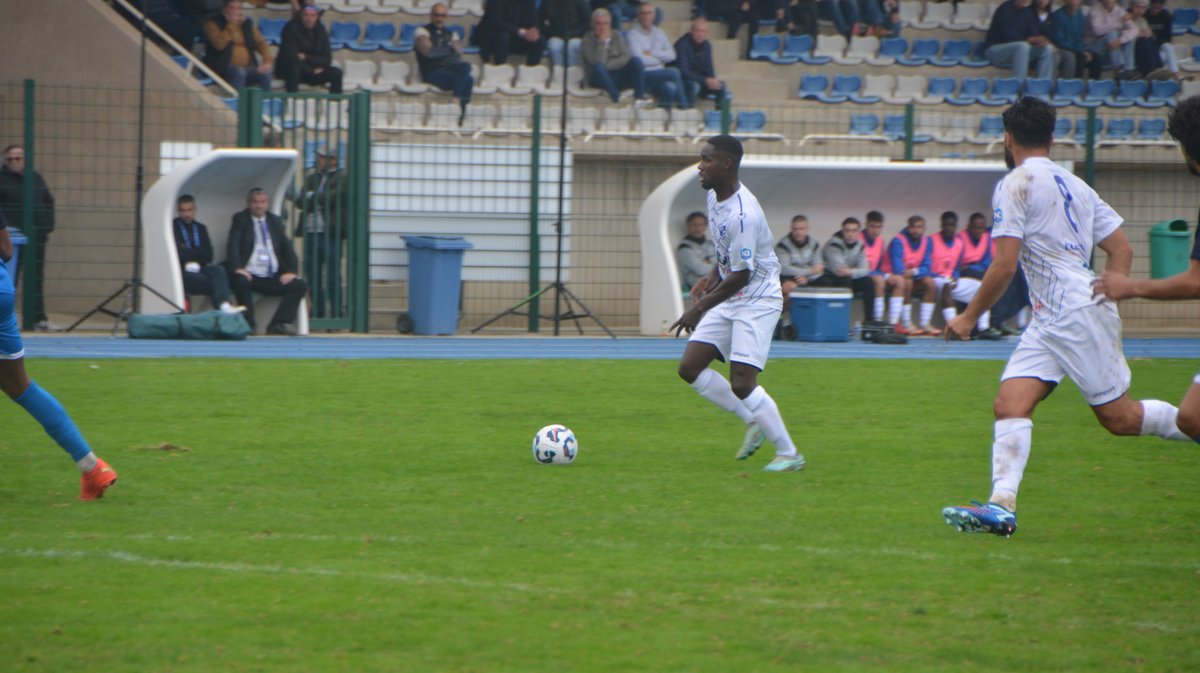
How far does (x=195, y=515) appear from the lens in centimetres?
665

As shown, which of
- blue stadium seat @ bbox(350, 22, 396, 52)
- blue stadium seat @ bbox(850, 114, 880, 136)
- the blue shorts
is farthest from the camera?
blue stadium seat @ bbox(350, 22, 396, 52)

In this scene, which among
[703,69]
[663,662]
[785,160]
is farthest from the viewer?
[703,69]

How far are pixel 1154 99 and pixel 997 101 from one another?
2.87 metres

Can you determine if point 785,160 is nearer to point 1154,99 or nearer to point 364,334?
point 364,334

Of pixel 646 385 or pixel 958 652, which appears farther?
pixel 646 385

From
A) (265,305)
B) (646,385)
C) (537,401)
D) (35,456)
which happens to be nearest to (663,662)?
(35,456)

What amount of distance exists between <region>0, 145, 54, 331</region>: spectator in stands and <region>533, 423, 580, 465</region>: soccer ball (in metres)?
10.3

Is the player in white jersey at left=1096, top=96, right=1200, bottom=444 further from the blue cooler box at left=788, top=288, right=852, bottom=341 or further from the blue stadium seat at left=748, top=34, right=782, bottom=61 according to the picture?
the blue stadium seat at left=748, top=34, right=782, bottom=61

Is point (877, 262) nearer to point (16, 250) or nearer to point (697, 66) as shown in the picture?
point (697, 66)

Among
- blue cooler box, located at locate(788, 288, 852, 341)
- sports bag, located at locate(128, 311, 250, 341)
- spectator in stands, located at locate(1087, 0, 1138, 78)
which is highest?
spectator in stands, located at locate(1087, 0, 1138, 78)

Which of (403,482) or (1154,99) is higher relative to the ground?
(1154,99)

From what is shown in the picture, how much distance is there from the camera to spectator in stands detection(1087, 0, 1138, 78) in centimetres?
2538

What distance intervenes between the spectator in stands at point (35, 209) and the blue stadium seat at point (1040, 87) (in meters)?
15.8

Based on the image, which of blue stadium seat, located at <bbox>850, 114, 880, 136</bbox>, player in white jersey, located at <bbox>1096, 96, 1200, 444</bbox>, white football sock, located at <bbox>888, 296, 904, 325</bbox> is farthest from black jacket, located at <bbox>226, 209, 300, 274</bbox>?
player in white jersey, located at <bbox>1096, 96, 1200, 444</bbox>
